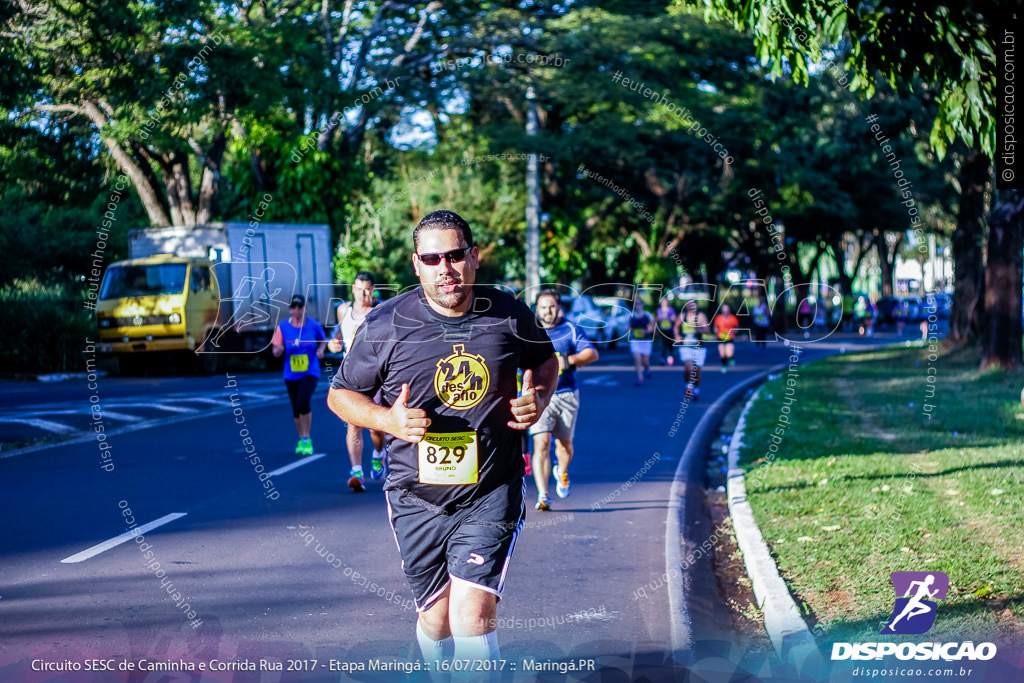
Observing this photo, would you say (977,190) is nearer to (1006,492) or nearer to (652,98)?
(652,98)

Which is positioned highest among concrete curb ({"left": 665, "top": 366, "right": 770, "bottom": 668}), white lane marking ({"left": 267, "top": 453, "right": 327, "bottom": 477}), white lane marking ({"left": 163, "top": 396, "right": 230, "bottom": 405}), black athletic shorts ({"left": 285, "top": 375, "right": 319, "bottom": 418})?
black athletic shorts ({"left": 285, "top": 375, "right": 319, "bottom": 418})

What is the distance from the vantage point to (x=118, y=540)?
776 centimetres

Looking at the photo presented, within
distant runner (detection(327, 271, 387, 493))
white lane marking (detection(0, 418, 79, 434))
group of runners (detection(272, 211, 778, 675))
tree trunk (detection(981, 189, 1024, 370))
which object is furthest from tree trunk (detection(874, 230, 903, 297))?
group of runners (detection(272, 211, 778, 675))

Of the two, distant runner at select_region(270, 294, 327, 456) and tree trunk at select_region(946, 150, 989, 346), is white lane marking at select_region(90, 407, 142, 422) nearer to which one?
distant runner at select_region(270, 294, 327, 456)

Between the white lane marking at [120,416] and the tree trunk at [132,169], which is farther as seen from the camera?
the tree trunk at [132,169]

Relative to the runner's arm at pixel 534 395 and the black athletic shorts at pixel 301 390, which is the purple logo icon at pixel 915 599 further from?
the black athletic shorts at pixel 301 390

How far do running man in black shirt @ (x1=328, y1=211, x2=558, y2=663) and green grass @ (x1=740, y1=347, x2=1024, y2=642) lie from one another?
214cm

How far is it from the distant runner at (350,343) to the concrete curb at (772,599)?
130 inches

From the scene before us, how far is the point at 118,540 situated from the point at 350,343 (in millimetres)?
2805

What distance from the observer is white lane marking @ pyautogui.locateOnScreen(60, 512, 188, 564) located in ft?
23.7

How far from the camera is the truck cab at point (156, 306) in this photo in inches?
911

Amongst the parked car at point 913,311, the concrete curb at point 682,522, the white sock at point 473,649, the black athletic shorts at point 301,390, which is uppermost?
the black athletic shorts at point 301,390

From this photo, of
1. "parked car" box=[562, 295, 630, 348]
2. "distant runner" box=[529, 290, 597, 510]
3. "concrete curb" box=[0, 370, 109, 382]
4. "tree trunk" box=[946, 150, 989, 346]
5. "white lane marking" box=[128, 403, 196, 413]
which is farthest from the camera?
"parked car" box=[562, 295, 630, 348]

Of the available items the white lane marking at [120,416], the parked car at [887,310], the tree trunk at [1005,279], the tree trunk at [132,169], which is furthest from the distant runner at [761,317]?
the parked car at [887,310]
